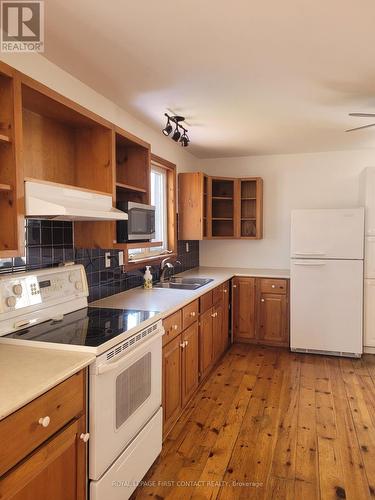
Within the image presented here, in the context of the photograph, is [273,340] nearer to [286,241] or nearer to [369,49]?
[286,241]

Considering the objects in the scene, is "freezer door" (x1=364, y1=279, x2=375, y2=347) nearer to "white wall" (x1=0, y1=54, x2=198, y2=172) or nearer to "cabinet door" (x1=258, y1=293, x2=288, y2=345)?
"cabinet door" (x1=258, y1=293, x2=288, y2=345)

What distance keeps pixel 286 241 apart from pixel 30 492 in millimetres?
4172

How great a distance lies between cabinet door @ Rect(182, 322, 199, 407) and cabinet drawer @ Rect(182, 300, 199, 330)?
0.05m

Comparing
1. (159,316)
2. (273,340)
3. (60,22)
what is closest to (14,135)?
(60,22)

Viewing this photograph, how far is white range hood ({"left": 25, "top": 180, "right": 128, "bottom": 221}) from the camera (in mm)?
1684

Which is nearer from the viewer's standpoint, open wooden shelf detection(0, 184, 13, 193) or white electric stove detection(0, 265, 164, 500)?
open wooden shelf detection(0, 184, 13, 193)

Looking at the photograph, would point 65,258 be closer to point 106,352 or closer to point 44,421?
point 106,352

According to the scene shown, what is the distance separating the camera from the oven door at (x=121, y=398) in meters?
1.63

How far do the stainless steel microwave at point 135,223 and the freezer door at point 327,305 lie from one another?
2.05 meters

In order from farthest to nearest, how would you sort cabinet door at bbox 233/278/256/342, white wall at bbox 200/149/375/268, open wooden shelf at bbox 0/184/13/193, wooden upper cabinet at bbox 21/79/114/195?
1. white wall at bbox 200/149/375/268
2. cabinet door at bbox 233/278/256/342
3. wooden upper cabinet at bbox 21/79/114/195
4. open wooden shelf at bbox 0/184/13/193

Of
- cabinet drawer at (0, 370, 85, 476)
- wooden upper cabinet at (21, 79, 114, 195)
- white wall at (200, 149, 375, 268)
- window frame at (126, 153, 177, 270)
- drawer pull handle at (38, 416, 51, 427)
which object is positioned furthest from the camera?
white wall at (200, 149, 375, 268)

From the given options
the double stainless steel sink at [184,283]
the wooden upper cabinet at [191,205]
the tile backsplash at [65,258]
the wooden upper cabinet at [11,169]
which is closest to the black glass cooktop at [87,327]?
the tile backsplash at [65,258]

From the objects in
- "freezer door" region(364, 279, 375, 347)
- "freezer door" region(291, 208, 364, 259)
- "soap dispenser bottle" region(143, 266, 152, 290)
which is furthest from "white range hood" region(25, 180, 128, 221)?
"freezer door" region(364, 279, 375, 347)

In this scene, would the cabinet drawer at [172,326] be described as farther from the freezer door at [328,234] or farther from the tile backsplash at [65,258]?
the freezer door at [328,234]
